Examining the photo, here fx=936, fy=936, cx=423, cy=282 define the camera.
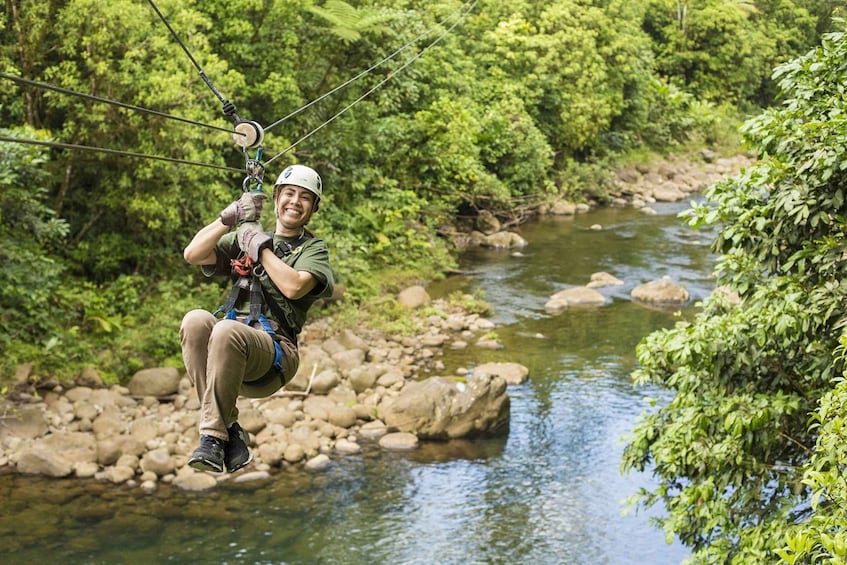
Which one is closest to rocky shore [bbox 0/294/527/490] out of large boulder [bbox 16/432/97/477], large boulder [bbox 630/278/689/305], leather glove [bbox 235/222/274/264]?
large boulder [bbox 16/432/97/477]

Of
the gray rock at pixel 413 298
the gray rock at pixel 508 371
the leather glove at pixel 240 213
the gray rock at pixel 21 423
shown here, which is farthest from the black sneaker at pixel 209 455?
the gray rock at pixel 413 298

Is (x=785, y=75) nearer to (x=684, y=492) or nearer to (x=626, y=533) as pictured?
(x=684, y=492)

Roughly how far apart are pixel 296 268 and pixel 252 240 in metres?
0.29

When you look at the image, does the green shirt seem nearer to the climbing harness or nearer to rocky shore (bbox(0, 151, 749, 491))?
the climbing harness

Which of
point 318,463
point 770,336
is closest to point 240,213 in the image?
point 770,336

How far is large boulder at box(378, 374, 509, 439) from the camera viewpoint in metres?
14.3

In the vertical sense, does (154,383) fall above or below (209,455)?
below

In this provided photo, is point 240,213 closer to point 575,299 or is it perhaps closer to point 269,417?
point 269,417

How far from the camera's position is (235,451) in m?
5.14

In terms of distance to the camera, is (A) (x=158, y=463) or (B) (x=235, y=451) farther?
(A) (x=158, y=463)

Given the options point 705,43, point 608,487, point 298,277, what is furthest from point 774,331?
point 705,43

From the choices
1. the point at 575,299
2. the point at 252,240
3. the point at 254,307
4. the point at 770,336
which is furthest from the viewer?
the point at 575,299

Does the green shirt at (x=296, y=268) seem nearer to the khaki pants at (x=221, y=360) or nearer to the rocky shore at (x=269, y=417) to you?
the khaki pants at (x=221, y=360)

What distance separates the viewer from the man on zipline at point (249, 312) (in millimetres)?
4992
